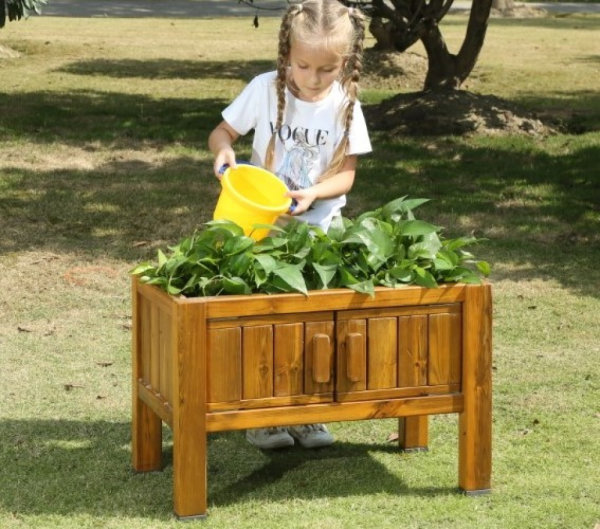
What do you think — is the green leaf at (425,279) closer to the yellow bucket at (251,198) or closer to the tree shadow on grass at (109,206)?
the yellow bucket at (251,198)

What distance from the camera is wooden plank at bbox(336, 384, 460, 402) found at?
4668 millimetres

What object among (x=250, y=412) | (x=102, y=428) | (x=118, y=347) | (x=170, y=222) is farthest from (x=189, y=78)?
(x=250, y=412)

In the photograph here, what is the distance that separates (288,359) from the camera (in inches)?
180

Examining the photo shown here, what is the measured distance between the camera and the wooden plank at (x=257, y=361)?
4508mm

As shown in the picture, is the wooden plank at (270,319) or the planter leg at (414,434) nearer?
the wooden plank at (270,319)

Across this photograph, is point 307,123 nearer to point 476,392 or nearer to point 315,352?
point 315,352

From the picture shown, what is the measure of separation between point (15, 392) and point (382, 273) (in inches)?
88.2

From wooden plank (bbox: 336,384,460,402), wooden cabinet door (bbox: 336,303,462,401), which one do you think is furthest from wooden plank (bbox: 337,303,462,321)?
wooden plank (bbox: 336,384,460,402)

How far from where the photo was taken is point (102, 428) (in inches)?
224

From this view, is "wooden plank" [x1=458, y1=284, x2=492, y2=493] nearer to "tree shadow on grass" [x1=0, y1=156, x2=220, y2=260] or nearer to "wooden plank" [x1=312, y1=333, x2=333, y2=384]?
"wooden plank" [x1=312, y1=333, x2=333, y2=384]

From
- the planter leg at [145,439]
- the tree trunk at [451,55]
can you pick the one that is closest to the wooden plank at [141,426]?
the planter leg at [145,439]

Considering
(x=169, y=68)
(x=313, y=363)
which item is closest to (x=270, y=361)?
(x=313, y=363)

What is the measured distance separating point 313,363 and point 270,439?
3.03 ft

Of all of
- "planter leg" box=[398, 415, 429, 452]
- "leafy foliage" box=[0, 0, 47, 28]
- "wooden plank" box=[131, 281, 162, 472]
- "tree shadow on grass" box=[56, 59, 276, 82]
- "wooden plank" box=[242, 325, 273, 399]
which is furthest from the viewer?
"tree shadow on grass" box=[56, 59, 276, 82]
